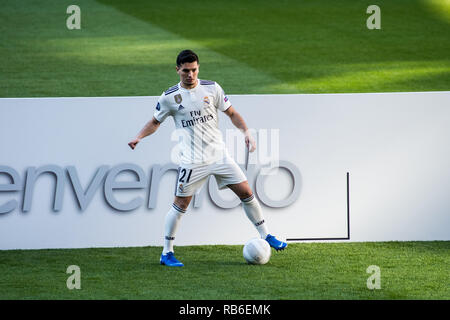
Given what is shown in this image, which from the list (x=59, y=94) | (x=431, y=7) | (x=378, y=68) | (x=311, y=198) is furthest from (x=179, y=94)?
(x=431, y=7)

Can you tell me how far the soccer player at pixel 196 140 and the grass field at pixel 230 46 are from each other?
224 inches

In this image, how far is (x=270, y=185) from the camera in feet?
30.7

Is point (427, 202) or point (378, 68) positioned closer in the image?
point (427, 202)

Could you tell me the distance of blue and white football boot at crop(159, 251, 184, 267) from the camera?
331 inches

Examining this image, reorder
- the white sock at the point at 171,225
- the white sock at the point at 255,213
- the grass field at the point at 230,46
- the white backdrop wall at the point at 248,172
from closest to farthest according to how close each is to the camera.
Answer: the white sock at the point at 171,225
the white sock at the point at 255,213
the white backdrop wall at the point at 248,172
the grass field at the point at 230,46

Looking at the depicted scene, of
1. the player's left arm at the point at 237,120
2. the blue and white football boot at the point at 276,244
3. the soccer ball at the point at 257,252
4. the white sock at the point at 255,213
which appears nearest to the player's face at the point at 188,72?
the player's left arm at the point at 237,120

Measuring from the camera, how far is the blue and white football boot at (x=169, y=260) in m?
8.41

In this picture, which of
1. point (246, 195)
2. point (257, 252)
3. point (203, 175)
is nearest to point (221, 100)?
point (203, 175)

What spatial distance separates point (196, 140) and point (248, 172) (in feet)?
3.60

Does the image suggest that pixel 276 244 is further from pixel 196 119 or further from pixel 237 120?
pixel 196 119

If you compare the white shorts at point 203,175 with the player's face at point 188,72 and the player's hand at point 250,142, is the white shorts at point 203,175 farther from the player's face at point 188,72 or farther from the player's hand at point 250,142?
the player's face at point 188,72
